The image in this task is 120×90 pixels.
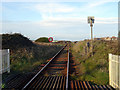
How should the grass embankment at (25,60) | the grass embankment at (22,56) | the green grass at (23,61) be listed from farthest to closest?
the grass embankment at (22,56) → the grass embankment at (25,60) → the green grass at (23,61)

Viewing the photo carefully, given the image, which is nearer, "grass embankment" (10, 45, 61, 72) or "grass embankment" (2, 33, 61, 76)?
"grass embankment" (10, 45, 61, 72)

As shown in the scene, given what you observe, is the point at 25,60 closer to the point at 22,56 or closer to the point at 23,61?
the point at 23,61

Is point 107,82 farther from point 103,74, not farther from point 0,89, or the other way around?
point 0,89

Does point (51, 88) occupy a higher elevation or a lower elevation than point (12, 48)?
lower

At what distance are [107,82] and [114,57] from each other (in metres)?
1.55

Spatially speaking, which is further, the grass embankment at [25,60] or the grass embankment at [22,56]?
the grass embankment at [22,56]

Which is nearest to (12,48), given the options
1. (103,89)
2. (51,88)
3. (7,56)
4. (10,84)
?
(7,56)

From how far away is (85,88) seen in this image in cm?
523

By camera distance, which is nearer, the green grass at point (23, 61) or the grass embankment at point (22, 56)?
the green grass at point (23, 61)

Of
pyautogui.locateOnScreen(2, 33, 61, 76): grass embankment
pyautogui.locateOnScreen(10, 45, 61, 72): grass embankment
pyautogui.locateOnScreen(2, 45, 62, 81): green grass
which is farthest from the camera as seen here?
pyautogui.locateOnScreen(2, 33, 61, 76): grass embankment

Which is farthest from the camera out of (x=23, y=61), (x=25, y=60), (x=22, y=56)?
(x=22, y=56)

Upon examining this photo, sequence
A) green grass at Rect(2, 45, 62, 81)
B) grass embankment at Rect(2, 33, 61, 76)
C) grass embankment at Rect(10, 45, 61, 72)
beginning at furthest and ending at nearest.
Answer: grass embankment at Rect(2, 33, 61, 76) → grass embankment at Rect(10, 45, 61, 72) → green grass at Rect(2, 45, 62, 81)

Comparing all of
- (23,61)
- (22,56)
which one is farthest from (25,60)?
(22,56)

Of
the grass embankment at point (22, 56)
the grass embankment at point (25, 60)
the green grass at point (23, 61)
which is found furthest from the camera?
the grass embankment at point (22, 56)
